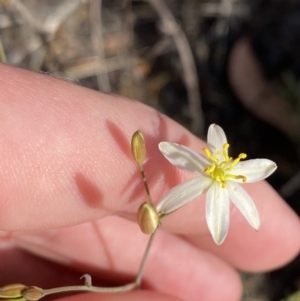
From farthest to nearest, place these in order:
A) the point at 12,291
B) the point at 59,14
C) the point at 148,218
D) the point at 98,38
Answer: the point at 98,38 < the point at 59,14 < the point at 12,291 < the point at 148,218

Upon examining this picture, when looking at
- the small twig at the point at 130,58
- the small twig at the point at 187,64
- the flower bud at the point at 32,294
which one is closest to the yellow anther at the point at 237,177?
Answer: the flower bud at the point at 32,294

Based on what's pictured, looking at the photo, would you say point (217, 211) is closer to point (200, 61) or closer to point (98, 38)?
point (98, 38)

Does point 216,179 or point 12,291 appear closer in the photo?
point 12,291

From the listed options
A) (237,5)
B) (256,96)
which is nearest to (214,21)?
(237,5)

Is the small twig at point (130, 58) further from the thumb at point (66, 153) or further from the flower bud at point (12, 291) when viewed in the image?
the flower bud at point (12, 291)

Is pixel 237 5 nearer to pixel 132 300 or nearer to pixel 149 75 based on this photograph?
pixel 149 75

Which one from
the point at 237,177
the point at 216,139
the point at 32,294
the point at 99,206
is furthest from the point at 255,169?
the point at 32,294
